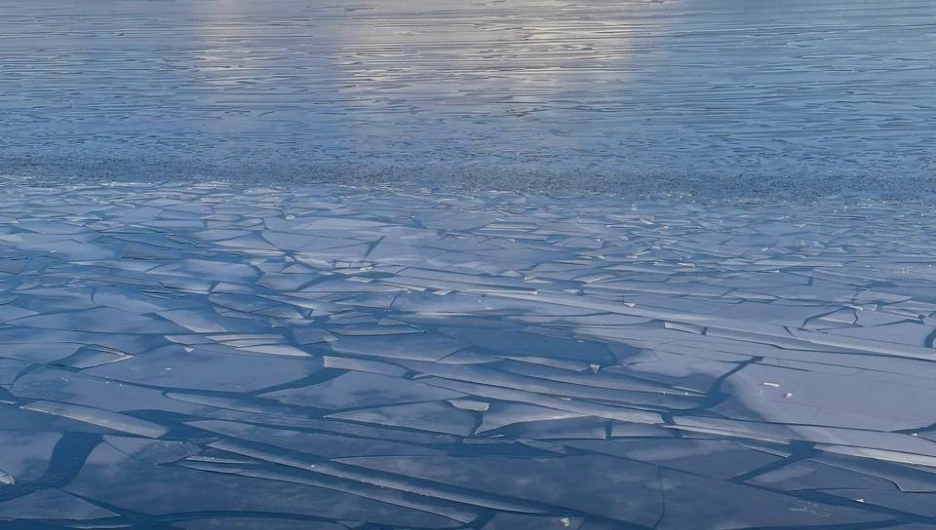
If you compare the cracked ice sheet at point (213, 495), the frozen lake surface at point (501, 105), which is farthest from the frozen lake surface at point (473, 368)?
the frozen lake surface at point (501, 105)

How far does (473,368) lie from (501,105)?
22.2 feet

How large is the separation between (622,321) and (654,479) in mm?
1459

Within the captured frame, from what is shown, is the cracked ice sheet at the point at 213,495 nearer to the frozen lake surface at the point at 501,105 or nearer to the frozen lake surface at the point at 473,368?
the frozen lake surface at the point at 473,368

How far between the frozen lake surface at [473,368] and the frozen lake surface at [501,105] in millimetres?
1187

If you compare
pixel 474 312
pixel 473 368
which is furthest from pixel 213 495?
pixel 474 312

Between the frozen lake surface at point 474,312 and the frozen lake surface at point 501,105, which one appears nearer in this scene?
the frozen lake surface at point 474,312

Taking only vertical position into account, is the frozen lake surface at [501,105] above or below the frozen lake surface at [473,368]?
below

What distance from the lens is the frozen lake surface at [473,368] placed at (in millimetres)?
3602

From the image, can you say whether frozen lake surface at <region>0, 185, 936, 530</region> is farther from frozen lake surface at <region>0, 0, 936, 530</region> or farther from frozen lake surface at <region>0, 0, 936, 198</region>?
frozen lake surface at <region>0, 0, 936, 198</region>

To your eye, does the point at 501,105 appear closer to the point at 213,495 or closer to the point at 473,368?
the point at 473,368

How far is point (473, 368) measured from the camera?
4645 mm

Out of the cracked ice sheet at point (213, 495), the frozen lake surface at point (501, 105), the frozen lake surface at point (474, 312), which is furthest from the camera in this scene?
the frozen lake surface at point (501, 105)

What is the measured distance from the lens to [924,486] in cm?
360

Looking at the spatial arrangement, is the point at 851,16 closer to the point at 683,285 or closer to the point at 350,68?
the point at 350,68
